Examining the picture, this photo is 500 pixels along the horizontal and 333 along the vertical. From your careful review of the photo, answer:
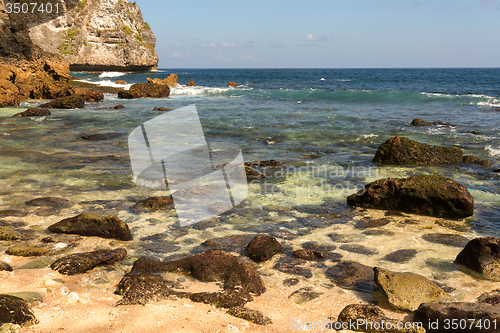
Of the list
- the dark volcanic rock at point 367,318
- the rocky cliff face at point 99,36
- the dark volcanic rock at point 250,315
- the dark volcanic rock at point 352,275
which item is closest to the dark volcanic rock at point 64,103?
the dark volcanic rock at point 352,275

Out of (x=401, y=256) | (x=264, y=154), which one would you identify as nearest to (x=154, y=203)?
(x=401, y=256)

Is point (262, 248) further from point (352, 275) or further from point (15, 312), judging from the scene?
point (15, 312)

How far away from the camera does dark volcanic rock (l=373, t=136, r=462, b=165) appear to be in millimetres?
8484

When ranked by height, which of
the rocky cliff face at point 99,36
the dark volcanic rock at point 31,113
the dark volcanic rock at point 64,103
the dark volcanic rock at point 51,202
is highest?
the rocky cliff face at point 99,36

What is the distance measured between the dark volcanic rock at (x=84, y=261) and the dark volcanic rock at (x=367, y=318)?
7.79 feet

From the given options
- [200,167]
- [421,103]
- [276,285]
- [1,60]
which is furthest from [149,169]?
[421,103]

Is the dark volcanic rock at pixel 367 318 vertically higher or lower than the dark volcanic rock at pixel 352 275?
higher

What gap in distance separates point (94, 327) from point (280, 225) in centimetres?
296

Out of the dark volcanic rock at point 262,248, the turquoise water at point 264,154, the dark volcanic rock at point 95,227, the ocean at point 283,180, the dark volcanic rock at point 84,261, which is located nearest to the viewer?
the dark volcanic rock at point 84,261

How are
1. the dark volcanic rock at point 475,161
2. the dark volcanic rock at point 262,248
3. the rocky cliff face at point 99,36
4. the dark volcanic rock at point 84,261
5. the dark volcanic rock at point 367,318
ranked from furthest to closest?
the rocky cliff face at point 99,36, the dark volcanic rock at point 475,161, the dark volcanic rock at point 262,248, the dark volcanic rock at point 84,261, the dark volcanic rock at point 367,318

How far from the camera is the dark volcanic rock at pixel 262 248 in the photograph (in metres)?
4.04

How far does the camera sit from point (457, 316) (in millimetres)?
2734

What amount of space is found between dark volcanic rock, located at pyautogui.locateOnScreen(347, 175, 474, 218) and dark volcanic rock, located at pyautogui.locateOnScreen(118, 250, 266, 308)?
2909 mm

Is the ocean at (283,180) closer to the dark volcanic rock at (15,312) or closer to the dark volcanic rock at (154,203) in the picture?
the dark volcanic rock at (154,203)
